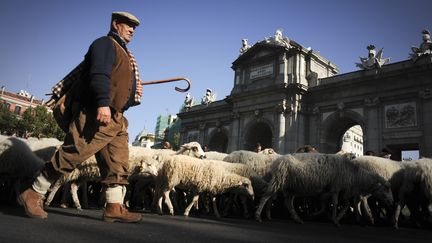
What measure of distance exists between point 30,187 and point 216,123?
29.7 m

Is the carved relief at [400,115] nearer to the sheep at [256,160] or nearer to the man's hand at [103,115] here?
the sheep at [256,160]

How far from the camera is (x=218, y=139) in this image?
1368 inches

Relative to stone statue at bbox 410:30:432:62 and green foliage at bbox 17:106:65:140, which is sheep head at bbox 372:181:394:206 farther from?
green foliage at bbox 17:106:65:140

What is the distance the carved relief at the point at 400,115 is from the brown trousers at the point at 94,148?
2093 centimetres

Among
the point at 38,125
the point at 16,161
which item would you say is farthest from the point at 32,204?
the point at 38,125

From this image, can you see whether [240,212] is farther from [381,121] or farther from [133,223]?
[381,121]

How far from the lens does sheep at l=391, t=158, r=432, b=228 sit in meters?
7.70

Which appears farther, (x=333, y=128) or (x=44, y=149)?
(x=333, y=128)

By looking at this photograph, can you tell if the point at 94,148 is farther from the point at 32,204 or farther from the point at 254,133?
the point at 254,133

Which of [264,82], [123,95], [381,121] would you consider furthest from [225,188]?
[264,82]

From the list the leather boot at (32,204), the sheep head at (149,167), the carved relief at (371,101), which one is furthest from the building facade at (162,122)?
the leather boot at (32,204)

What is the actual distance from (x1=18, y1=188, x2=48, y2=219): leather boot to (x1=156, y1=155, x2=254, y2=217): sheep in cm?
369

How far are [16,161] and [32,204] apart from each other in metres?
3.49

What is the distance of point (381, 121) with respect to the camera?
21.6m
